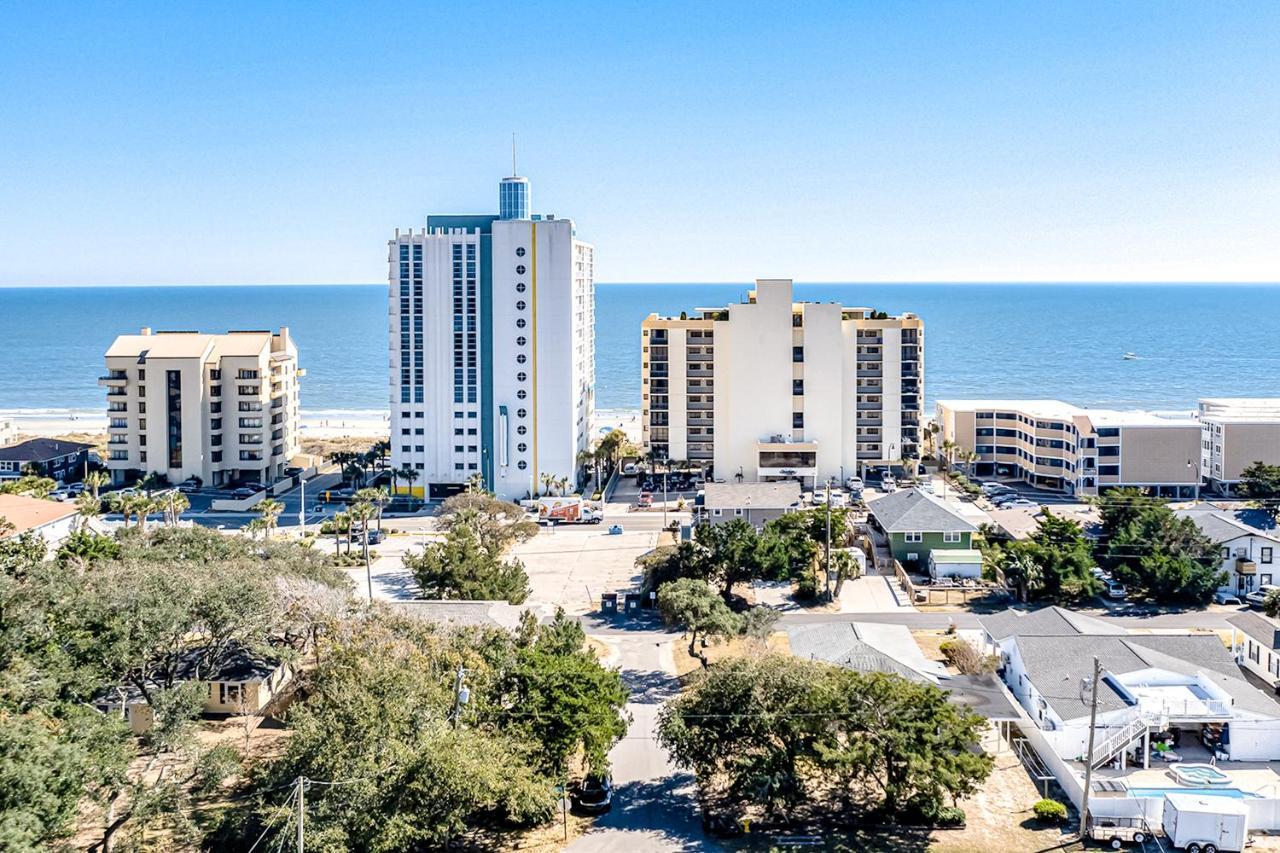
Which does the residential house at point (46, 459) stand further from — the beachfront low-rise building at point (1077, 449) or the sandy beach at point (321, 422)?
the beachfront low-rise building at point (1077, 449)

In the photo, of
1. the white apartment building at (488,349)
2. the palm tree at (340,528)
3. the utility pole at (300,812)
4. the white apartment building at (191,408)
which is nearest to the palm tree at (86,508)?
the palm tree at (340,528)

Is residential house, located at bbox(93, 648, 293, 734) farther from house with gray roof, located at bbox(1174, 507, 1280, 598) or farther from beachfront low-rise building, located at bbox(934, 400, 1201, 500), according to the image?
beachfront low-rise building, located at bbox(934, 400, 1201, 500)

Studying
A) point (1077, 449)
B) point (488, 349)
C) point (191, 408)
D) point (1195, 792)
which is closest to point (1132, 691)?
point (1195, 792)

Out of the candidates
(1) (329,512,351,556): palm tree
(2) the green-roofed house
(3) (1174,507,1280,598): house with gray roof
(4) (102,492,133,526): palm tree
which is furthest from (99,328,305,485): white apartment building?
(3) (1174,507,1280,598): house with gray roof

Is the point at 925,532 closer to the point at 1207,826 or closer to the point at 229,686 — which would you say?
the point at 1207,826

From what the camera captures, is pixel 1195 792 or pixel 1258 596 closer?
pixel 1195 792

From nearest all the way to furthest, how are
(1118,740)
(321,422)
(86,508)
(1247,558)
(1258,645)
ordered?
(1118,740), (1258,645), (1247,558), (86,508), (321,422)
